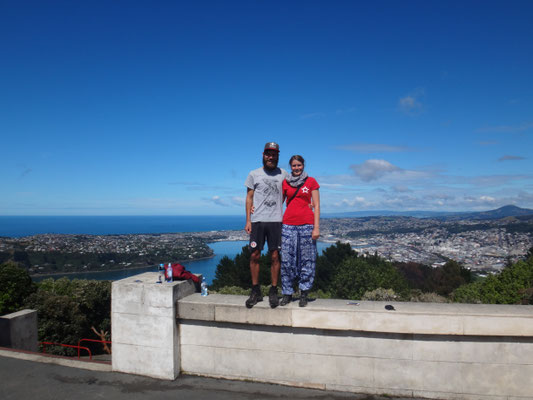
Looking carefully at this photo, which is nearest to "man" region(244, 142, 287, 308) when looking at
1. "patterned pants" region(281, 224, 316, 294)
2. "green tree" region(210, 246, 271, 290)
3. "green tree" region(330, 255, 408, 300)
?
"patterned pants" region(281, 224, 316, 294)

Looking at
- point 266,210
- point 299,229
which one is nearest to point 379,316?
point 299,229

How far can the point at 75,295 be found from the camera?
20.8 metres

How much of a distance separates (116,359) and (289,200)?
3.32 m

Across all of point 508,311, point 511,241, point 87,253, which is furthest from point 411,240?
point 508,311

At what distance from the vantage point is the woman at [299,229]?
4488 millimetres

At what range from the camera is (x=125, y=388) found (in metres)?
4.14

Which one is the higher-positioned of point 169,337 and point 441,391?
point 169,337

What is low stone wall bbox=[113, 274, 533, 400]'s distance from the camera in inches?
145

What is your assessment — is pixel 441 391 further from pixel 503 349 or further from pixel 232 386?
pixel 232 386

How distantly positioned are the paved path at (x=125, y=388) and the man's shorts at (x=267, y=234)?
5.82 feet

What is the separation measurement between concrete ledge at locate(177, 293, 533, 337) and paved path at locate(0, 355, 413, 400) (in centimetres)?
80

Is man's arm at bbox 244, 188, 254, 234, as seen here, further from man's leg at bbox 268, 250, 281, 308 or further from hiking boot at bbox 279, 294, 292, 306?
hiking boot at bbox 279, 294, 292, 306

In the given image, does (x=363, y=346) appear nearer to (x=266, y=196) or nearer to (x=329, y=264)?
(x=266, y=196)

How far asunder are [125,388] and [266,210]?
9.60 feet
